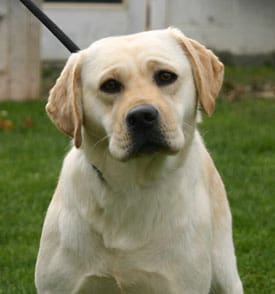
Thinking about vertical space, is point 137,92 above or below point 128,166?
above

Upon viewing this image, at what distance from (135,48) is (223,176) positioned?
377cm

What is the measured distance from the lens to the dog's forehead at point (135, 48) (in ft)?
12.8

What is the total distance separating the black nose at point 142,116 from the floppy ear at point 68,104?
0.25 metres

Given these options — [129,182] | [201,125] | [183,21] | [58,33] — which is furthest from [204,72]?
[183,21]

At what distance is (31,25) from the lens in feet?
36.4

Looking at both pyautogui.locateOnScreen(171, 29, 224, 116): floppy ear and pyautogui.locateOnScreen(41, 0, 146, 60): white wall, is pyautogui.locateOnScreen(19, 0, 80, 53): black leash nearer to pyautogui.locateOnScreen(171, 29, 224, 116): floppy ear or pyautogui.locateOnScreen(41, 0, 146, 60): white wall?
pyautogui.locateOnScreen(171, 29, 224, 116): floppy ear

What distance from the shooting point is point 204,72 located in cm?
404

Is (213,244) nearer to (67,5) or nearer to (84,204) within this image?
(84,204)

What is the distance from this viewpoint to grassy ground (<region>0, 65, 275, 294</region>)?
5.77 m

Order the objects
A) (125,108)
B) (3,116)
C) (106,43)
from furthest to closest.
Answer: (3,116)
(106,43)
(125,108)

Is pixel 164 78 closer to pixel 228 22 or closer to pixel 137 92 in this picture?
pixel 137 92

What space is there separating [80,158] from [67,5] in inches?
370

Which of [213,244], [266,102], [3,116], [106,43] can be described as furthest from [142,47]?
[266,102]

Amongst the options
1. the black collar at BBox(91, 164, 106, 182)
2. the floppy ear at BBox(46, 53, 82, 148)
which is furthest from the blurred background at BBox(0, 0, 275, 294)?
the floppy ear at BBox(46, 53, 82, 148)
